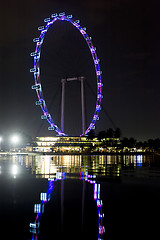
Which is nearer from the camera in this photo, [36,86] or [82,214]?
[82,214]

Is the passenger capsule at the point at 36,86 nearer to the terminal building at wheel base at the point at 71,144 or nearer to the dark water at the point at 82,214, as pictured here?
the dark water at the point at 82,214

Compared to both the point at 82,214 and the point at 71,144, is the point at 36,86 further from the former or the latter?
the point at 71,144

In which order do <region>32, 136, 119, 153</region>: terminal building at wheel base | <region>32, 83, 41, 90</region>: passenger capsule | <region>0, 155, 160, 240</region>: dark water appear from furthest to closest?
<region>32, 136, 119, 153</region>: terminal building at wheel base
<region>32, 83, 41, 90</region>: passenger capsule
<region>0, 155, 160, 240</region>: dark water

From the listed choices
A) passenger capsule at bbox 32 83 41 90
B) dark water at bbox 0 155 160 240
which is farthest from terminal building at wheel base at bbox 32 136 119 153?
dark water at bbox 0 155 160 240

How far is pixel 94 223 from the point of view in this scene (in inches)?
315

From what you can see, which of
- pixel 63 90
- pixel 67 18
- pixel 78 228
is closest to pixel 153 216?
pixel 78 228

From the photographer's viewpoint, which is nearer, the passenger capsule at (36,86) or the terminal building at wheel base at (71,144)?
the passenger capsule at (36,86)

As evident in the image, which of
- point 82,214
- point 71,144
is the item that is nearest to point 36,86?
point 82,214

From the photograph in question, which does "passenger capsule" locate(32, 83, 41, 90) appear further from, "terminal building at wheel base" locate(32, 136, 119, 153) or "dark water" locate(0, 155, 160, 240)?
"terminal building at wheel base" locate(32, 136, 119, 153)

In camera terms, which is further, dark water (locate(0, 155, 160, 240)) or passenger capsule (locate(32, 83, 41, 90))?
passenger capsule (locate(32, 83, 41, 90))

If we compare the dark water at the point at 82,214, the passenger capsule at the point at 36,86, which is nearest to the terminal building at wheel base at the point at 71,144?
the passenger capsule at the point at 36,86

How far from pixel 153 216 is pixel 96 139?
144341 millimetres

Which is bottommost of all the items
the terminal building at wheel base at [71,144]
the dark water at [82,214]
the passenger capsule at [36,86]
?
the dark water at [82,214]

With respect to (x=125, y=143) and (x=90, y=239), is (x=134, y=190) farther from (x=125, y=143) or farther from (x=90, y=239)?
(x=125, y=143)
